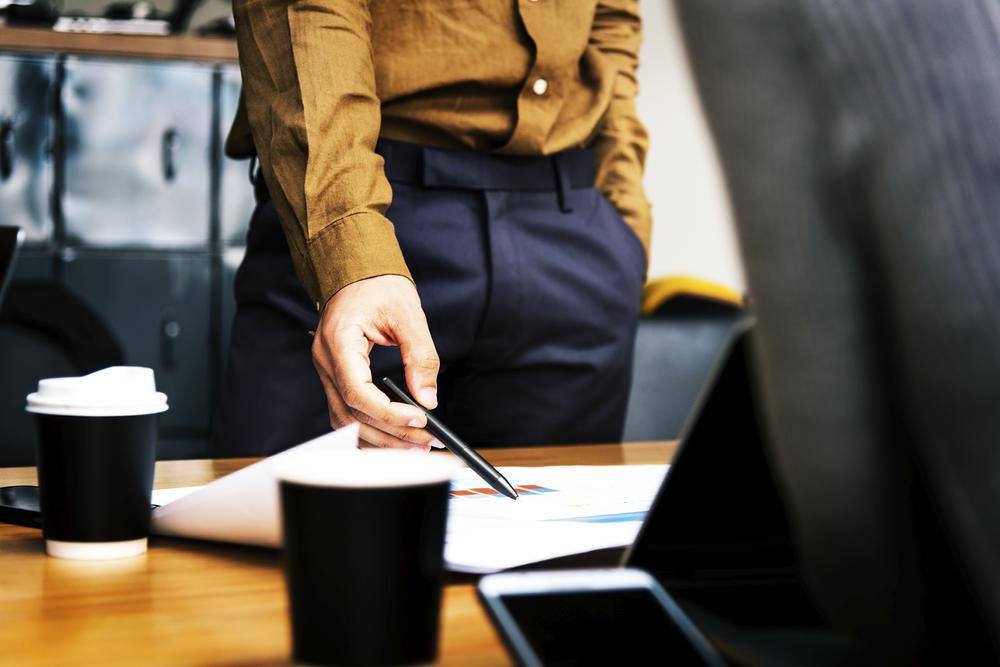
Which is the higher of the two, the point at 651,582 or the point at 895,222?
the point at 895,222

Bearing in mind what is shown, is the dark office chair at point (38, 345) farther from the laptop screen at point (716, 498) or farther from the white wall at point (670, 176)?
the laptop screen at point (716, 498)

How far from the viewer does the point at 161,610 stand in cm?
50

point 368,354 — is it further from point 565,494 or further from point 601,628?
point 601,628

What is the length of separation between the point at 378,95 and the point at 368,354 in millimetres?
348

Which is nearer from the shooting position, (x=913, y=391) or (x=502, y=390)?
(x=913, y=391)

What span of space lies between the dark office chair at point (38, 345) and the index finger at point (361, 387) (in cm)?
232

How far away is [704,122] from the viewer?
0.27m

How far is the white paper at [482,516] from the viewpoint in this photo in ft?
1.85

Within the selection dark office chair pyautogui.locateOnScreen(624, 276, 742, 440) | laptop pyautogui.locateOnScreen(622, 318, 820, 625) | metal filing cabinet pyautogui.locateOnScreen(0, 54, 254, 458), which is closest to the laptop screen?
laptop pyautogui.locateOnScreen(622, 318, 820, 625)

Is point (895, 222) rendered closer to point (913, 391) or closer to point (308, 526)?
point (913, 391)

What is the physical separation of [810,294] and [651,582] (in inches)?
9.5

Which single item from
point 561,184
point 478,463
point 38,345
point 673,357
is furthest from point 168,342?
point 478,463

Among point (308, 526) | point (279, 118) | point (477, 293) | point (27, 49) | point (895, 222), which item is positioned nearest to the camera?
point (895, 222)

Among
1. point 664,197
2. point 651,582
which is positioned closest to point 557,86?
point 651,582
